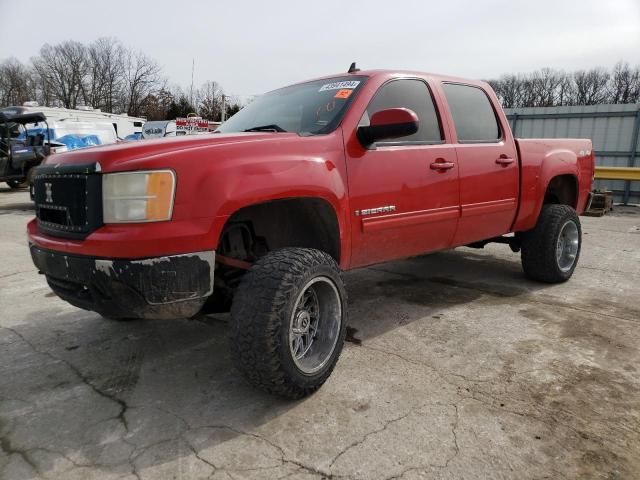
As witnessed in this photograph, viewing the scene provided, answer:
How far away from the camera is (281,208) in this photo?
3.01m

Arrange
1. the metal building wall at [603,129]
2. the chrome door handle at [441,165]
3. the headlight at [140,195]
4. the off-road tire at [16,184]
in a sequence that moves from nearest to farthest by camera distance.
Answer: the headlight at [140,195] → the chrome door handle at [441,165] → the metal building wall at [603,129] → the off-road tire at [16,184]

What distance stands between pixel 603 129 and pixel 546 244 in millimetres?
11828

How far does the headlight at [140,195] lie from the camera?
2258 mm

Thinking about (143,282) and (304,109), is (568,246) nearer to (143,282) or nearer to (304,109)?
(304,109)

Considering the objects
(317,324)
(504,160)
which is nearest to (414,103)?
(504,160)

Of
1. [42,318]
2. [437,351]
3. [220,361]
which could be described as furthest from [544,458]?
[42,318]

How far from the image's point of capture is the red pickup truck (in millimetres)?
2281

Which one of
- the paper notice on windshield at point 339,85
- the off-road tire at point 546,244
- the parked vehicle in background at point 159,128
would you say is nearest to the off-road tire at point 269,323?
the paper notice on windshield at point 339,85

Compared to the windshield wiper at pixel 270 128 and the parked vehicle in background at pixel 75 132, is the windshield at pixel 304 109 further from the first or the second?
the parked vehicle in background at pixel 75 132

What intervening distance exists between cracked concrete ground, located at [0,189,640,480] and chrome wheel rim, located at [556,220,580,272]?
2.25 feet

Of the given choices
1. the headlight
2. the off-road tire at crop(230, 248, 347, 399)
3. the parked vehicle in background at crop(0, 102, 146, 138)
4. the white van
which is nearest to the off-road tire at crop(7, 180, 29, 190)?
the white van

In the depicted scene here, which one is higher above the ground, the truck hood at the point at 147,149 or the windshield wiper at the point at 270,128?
the windshield wiper at the point at 270,128

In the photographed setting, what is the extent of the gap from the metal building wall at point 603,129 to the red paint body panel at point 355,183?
10.6 m

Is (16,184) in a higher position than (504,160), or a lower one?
lower
